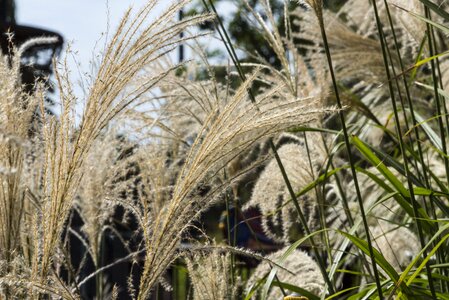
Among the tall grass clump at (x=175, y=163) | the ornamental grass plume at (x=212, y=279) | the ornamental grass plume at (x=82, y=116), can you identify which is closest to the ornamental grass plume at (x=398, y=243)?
the tall grass clump at (x=175, y=163)

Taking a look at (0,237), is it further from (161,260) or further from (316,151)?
(316,151)

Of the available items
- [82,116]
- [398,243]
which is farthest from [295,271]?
[82,116]

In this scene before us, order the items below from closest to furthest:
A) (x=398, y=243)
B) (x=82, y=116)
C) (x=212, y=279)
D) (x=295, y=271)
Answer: (x=82, y=116) → (x=212, y=279) → (x=295, y=271) → (x=398, y=243)

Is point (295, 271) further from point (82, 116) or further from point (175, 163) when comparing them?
point (82, 116)

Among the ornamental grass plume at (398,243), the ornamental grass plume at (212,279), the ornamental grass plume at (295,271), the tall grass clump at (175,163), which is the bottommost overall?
the ornamental grass plume at (398,243)

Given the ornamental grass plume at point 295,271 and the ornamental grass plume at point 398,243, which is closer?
the ornamental grass plume at point 295,271

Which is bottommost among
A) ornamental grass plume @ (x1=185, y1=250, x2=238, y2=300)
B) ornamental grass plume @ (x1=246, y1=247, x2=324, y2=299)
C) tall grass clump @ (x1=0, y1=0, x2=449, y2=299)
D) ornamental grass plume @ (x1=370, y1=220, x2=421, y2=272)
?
ornamental grass plume @ (x1=370, y1=220, x2=421, y2=272)

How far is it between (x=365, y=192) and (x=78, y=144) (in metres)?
3.49

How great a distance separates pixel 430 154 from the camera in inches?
205

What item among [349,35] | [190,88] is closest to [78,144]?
[190,88]

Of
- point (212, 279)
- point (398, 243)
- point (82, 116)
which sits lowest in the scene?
point (398, 243)

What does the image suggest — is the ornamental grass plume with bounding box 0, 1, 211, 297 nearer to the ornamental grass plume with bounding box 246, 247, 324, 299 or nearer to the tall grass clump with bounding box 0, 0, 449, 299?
the tall grass clump with bounding box 0, 0, 449, 299

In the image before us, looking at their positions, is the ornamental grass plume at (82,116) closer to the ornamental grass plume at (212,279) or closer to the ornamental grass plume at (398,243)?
the ornamental grass plume at (212,279)

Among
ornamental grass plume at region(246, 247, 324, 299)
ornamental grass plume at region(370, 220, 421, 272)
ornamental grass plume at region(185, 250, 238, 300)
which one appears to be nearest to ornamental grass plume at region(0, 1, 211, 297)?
ornamental grass plume at region(185, 250, 238, 300)
